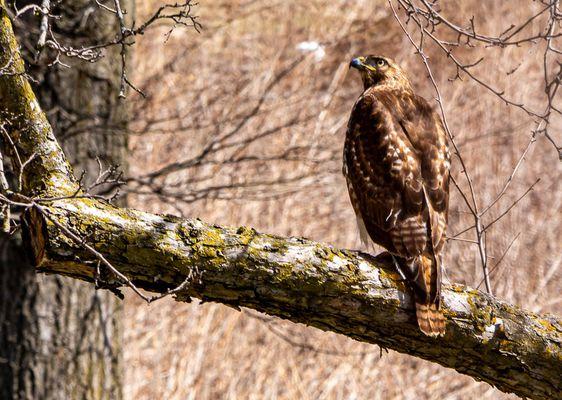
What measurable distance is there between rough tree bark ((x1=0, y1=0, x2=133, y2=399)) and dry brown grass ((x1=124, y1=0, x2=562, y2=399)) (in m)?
0.76

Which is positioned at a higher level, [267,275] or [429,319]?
[267,275]

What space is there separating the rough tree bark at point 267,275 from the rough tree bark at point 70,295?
7.09 ft

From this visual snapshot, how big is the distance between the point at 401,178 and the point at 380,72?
48.7 inches

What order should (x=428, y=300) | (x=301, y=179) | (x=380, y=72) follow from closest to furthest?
(x=428, y=300), (x=380, y=72), (x=301, y=179)

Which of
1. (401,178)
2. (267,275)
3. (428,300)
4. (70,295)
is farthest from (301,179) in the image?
(267,275)

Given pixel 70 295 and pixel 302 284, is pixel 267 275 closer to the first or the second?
pixel 302 284

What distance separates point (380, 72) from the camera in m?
4.86

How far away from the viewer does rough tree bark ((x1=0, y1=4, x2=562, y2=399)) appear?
276cm

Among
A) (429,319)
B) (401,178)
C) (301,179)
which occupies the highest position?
(301,179)

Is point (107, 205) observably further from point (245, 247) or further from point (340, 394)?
point (340, 394)

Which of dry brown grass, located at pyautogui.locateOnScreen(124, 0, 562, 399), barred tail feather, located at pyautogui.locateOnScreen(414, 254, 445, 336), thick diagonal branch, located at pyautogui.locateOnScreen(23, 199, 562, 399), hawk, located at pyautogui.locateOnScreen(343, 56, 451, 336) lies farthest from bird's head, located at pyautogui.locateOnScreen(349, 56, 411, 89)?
thick diagonal branch, located at pyautogui.locateOnScreen(23, 199, 562, 399)

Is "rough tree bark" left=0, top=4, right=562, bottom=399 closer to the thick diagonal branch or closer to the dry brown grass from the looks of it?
the thick diagonal branch

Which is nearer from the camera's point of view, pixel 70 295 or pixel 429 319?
pixel 429 319

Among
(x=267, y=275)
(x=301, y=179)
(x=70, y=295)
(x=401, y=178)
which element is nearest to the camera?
(x=267, y=275)
